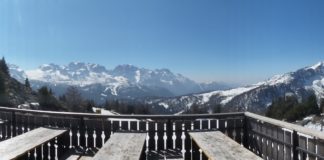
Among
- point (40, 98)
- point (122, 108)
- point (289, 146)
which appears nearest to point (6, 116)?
point (289, 146)

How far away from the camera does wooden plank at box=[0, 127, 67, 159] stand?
6422 millimetres

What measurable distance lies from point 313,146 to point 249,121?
132 inches

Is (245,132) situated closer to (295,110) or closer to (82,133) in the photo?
(82,133)

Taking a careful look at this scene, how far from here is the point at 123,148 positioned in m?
6.93

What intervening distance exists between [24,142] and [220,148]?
3.73 metres

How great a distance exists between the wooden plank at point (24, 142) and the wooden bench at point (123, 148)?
4.35ft

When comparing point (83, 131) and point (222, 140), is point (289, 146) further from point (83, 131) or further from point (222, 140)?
point (83, 131)

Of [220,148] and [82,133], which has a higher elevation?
[220,148]

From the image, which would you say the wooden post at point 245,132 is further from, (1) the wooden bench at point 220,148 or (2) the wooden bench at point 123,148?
(2) the wooden bench at point 123,148

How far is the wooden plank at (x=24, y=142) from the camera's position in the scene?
253 inches

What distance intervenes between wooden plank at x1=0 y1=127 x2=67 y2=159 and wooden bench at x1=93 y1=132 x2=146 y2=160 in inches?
52.2

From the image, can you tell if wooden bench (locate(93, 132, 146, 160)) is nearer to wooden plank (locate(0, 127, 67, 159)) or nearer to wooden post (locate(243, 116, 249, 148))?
wooden plank (locate(0, 127, 67, 159))

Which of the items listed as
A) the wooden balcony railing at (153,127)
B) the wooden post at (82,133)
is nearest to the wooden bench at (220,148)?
the wooden balcony railing at (153,127)

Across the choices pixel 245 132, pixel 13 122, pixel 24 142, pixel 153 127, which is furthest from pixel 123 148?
pixel 13 122
